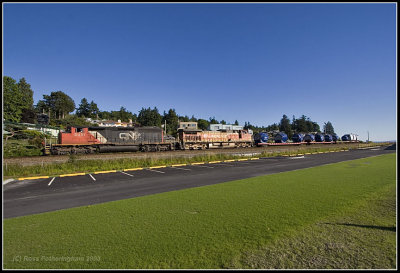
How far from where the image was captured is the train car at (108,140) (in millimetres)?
22366

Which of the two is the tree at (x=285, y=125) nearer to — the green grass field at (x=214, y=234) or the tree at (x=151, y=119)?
the tree at (x=151, y=119)

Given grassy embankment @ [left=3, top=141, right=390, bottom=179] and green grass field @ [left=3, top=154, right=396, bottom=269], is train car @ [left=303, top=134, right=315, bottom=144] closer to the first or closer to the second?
grassy embankment @ [left=3, top=141, right=390, bottom=179]

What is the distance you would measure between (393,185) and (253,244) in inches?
300

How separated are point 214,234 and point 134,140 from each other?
83.4 ft

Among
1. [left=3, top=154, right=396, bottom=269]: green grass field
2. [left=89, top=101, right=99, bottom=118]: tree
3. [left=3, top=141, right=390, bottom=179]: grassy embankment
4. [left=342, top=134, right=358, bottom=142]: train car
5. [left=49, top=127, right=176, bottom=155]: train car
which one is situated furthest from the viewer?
[left=89, top=101, right=99, bottom=118]: tree

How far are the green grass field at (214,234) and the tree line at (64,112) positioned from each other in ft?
175

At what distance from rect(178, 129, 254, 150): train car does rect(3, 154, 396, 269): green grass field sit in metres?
26.1

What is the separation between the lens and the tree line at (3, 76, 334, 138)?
51953 mm

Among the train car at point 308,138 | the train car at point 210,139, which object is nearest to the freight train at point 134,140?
the train car at point 210,139

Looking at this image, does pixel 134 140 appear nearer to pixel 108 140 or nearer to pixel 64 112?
pixel 108 140

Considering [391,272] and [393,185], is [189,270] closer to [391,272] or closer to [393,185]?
[391,272]

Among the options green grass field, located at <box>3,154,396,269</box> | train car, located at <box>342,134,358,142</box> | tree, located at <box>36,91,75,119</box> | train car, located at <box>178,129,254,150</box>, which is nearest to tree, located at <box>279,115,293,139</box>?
train car, located at <box>342,134,358,142</box>

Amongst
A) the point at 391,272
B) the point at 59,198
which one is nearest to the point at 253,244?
the point at 391,272

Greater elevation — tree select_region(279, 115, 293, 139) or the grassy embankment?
tree select_region(279, 115, 293, 139)
